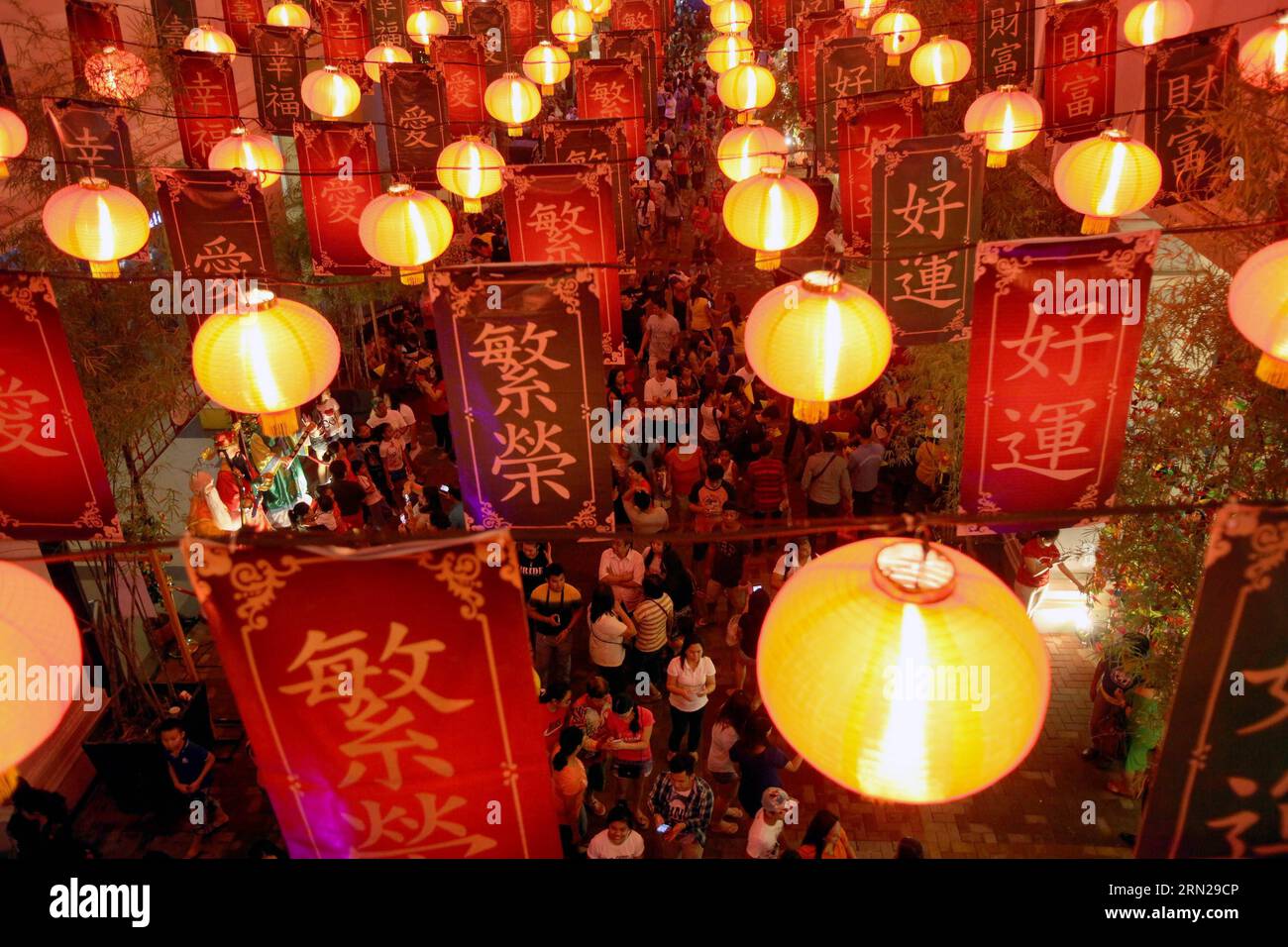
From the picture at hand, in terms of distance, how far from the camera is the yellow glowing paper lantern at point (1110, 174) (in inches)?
284

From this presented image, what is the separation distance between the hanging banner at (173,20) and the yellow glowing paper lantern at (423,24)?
339cm

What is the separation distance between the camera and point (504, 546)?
336cm

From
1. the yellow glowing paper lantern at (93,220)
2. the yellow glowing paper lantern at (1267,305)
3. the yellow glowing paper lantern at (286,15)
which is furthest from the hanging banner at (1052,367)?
the yellow glowing paper lantern at (286,15)

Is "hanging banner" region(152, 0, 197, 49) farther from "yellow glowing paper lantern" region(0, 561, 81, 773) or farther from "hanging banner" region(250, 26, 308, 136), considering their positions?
"yellow glowing paper lantern" region(0, 561, 81, 773)

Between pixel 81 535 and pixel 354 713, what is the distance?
3.28 meters

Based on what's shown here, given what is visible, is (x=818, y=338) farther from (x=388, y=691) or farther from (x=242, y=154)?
(x=242, y=154)

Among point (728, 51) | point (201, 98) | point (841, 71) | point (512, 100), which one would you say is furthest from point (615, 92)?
point (201, 98)

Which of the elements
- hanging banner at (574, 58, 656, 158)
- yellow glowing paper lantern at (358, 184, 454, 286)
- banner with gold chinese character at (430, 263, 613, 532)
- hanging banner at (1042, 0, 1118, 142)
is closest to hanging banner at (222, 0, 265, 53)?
hanging banner at (574, 58, 656, 158)

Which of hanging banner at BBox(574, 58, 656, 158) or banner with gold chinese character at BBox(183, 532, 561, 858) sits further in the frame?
hanging banner at BBox(574, 58, 656, 158)

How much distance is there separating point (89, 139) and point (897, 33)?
944 cm

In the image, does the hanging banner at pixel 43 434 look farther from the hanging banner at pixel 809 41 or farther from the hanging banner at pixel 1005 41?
the hanging banner at pixel 1005 41

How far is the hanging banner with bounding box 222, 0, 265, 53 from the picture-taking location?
1591 centimetres

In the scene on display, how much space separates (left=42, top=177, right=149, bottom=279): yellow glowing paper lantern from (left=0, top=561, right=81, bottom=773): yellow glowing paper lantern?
4955 millimetres

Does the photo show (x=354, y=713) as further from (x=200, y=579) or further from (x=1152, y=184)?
(x=1152, y=184)
